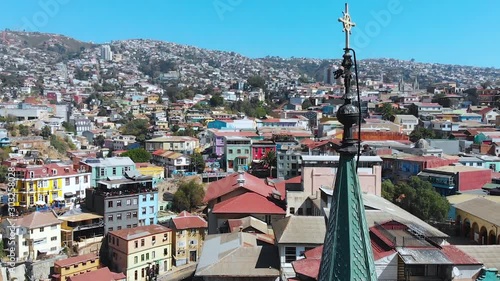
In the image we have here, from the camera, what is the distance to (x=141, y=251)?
2152 cm

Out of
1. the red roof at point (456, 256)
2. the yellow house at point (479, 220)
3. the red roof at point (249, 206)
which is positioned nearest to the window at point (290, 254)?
the red roof at point (456, 256)

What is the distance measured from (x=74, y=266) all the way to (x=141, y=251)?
287 cm

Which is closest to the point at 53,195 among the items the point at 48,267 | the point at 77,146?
the point at 48,267

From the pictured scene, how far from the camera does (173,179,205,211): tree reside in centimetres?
2992

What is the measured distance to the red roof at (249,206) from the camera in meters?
19.5

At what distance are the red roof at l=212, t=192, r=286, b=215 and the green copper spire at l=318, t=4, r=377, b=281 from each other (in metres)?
16.5

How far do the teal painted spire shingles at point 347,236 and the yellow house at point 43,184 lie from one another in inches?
1058

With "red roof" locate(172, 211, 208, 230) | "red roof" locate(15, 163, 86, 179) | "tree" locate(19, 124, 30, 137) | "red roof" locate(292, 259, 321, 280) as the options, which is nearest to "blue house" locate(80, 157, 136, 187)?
"red roof" locate(15, 163, 86, 179)

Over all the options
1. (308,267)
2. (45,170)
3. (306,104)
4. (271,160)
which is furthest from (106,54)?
(308,267)

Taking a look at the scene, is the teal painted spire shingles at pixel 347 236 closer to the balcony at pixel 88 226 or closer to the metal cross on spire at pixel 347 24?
→ the metal cross on spire at pixel 347 24

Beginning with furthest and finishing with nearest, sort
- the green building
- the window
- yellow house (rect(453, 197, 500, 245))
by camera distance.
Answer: the green building
yellow house (rect(453, 197, 500, 245))
the window

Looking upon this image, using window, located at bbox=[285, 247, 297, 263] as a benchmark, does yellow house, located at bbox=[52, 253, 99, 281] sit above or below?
below

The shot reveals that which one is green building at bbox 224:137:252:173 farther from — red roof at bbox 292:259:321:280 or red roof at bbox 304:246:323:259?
red roof at bbox 292:259:321:280

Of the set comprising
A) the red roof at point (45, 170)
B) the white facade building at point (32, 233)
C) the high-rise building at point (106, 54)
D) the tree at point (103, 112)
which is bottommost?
the white facade building at point (32, 233)
